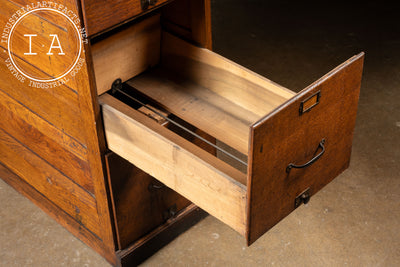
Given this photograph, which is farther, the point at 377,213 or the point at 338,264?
the point at 377,213

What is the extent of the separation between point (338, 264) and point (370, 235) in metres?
0.17

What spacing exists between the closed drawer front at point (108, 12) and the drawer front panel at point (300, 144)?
0.44 meters

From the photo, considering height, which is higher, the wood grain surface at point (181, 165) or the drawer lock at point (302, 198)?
the wood grain surface at point (181, 165)

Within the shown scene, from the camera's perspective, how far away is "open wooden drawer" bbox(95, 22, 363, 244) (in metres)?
1.34

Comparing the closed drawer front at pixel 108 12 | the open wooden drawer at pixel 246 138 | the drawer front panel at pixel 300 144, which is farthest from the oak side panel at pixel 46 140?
the drawer front panel at pixel 300 144

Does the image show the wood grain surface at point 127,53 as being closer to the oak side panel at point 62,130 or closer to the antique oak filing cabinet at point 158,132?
the antique oak filing cabinet at point 158,132

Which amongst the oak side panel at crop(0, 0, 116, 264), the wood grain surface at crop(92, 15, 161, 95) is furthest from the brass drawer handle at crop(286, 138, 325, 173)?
the wood grain surface at crop(92, 15, 161, 95)

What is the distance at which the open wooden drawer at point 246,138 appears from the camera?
1338 millimetres

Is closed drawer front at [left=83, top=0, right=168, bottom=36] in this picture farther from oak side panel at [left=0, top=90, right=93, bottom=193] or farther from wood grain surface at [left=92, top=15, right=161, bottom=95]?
oak side panel at [left=0, top=90, right=93, bottom=193]

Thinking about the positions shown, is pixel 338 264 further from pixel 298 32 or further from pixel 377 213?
pixel 298 32

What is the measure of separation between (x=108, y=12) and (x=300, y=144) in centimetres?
52

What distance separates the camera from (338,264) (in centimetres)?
198

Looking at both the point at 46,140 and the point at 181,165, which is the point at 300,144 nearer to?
the point at 181,165

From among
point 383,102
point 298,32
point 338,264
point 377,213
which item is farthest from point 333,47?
point 338,264
